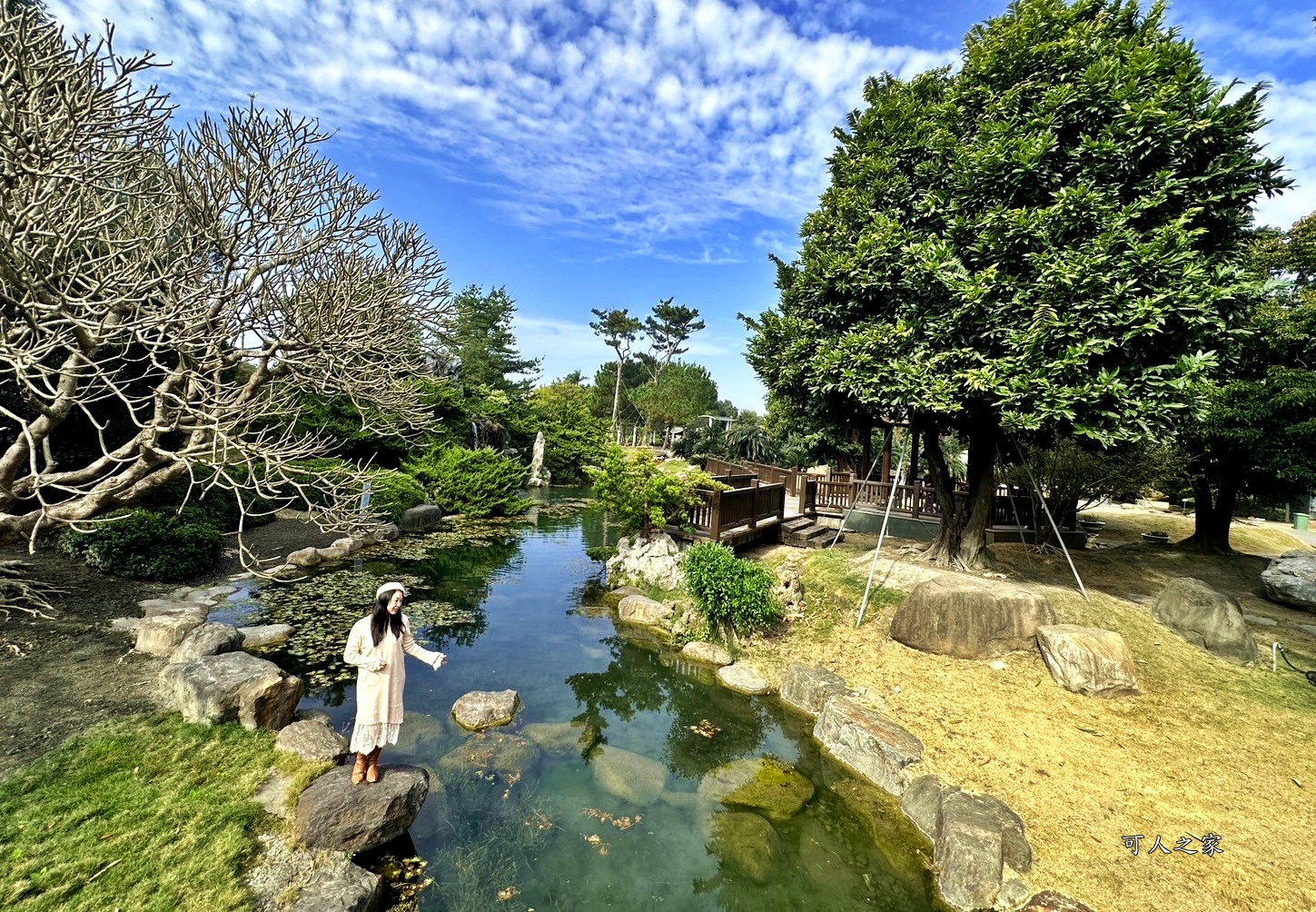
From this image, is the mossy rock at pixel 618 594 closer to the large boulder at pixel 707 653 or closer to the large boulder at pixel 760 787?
the large boulder at pixel 707 653

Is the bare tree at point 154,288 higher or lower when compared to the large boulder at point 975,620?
higher

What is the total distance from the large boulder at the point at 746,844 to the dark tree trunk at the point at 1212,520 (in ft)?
51.4

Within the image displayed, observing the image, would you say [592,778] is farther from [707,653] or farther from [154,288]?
[154,288]

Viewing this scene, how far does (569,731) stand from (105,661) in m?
5.64

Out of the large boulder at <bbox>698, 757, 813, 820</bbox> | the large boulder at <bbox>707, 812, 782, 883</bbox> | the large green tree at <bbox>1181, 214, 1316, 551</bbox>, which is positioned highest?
the large green tree at <bbox>1181, 214, 1316, 551</bbox>

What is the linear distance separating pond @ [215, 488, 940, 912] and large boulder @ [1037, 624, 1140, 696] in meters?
3.36

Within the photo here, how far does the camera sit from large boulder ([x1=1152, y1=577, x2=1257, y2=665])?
7.29 metres

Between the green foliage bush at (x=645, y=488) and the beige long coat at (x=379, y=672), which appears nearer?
the beige long coat at (x=379, y=672)

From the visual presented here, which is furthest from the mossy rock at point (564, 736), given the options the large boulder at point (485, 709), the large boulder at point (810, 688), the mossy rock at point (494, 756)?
the large boulder at point (810, 688)

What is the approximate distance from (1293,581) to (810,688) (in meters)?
10.6

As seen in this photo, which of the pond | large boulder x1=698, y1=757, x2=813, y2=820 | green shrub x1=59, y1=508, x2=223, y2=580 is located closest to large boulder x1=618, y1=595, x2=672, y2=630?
the pond

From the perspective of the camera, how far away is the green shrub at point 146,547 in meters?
9.01

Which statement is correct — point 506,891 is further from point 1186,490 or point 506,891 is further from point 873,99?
point 1186,490

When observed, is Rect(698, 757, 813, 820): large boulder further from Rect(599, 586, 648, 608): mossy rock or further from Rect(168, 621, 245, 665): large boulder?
Rect(168, 621, 245, 665): large boulder
